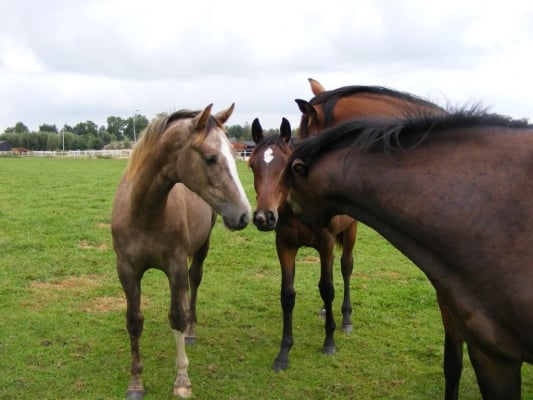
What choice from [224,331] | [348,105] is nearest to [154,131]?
[348,105]

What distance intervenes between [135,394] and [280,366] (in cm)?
139

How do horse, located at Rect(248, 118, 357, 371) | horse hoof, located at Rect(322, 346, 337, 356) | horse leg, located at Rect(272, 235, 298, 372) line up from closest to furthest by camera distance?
horse, located at Rect(248, 118, 357, 371) < horse leg, located at Rect(272, 235, 298, 372) < horse hoof, located at Rect(322, 346, 337, 356)

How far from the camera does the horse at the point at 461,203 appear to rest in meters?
2.38

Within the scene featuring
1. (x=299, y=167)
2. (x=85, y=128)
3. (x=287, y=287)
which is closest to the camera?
(x=299, y=167)

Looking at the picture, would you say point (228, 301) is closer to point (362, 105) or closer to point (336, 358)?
point (336, 358)

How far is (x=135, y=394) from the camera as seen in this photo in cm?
441

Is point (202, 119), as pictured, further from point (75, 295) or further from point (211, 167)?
point (75, 295)

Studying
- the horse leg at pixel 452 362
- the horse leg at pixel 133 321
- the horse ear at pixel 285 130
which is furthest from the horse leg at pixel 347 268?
the horse leg at pixel 133 321

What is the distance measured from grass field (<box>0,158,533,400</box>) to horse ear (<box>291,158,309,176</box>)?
2.47 meters

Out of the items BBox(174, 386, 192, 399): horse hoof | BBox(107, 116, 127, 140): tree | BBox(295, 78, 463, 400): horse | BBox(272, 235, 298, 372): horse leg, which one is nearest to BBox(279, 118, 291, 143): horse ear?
BBox(295, 78, 463, 400): horse

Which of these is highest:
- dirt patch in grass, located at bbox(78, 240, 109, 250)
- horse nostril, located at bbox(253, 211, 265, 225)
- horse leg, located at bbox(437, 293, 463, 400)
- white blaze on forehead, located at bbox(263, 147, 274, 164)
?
white blaze on forehead, located at bbox(263, 147, 274, 164)

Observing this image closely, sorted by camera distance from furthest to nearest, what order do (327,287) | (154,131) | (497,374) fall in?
(327,287) → (154,131) → (497,374)

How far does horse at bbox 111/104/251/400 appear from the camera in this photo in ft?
12.5

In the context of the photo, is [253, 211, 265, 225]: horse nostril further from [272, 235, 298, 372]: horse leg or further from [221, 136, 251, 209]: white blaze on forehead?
[272, 235, 298, 372]: horse leg
